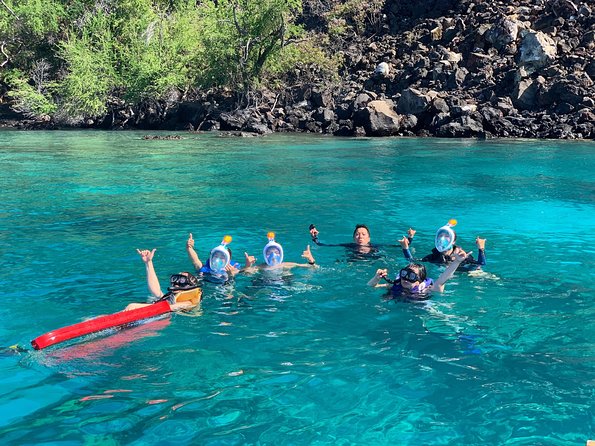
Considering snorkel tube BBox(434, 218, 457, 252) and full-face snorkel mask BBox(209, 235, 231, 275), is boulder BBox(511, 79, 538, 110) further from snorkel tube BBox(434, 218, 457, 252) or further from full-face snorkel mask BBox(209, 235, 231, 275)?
full-face snorkel mask BBox(209, 235, 231, 275)

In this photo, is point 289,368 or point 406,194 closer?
point 289,368

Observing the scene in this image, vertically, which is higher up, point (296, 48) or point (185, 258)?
point (296, 48)

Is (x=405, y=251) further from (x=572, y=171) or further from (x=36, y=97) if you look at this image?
(x=36, y=97)

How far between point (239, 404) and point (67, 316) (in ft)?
11.3

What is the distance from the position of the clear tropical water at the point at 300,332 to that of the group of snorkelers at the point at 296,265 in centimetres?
23

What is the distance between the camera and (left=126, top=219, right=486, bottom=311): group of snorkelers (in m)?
7.95

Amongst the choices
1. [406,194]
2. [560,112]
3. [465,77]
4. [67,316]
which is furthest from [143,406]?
[465,77]

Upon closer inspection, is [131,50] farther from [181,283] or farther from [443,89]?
[181,283]

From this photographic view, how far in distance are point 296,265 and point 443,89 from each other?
35.6 m

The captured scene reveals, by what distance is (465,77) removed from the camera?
4247 centimetres

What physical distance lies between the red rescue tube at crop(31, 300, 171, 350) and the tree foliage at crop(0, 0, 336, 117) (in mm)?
40470

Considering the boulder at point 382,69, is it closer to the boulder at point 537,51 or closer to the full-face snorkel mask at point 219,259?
the boulder at point 537,51

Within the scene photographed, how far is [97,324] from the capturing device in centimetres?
663

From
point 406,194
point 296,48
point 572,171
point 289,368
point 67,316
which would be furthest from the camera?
point 296,48
